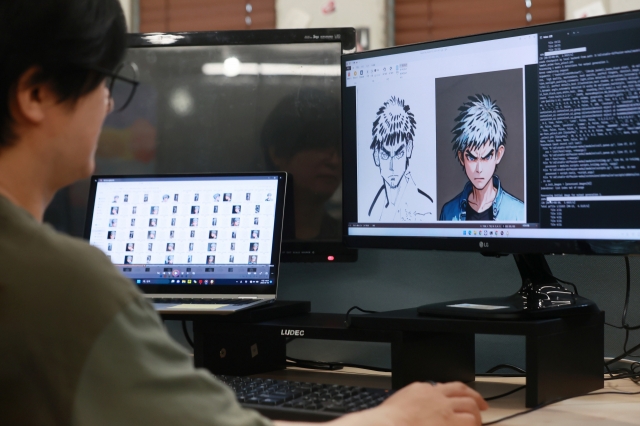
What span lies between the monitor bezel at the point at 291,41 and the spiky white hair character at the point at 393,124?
0.26 meters

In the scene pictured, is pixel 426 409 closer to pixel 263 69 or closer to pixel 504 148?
pixel 504 148

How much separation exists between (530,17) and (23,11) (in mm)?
3374

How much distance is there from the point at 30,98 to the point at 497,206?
0.73 meters

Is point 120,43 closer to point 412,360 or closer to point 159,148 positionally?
point 412,360

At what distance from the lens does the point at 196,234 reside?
138cm

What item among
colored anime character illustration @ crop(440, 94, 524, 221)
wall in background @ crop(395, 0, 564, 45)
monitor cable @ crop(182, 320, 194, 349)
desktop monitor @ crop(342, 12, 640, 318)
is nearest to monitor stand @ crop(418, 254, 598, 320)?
desktop monitor @ crop(342, 12, 640, 318)

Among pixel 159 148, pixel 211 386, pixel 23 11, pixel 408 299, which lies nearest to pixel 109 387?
pixel 211 386

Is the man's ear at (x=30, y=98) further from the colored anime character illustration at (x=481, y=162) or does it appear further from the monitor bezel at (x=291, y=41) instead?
the monitor bezel at (x=291, y=41)

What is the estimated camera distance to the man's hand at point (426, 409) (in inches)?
27.8

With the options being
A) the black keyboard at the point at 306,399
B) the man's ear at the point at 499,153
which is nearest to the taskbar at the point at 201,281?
the black keyboard at the point at 306,399

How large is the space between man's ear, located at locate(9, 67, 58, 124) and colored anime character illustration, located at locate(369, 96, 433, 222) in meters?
0.70

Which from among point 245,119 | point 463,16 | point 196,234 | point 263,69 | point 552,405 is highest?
point 463,16

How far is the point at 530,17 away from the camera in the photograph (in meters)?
3.59

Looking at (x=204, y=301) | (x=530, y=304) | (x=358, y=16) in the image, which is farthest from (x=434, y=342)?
(x=358, y=16)
